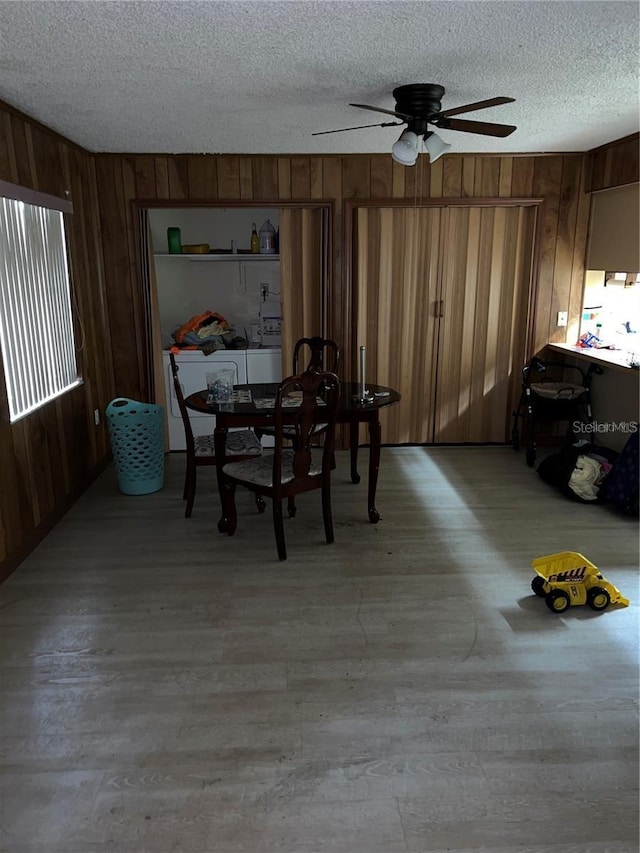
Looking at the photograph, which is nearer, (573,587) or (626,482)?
(573,587)

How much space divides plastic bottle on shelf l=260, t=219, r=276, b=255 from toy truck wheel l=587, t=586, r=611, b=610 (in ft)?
11.8

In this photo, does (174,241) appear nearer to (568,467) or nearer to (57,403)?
(57,403)

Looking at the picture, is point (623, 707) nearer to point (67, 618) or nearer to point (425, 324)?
point (67, 618)

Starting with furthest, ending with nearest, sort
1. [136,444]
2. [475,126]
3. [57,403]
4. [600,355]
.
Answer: [600,355] → [136,444] → [57,403] → [475,126]

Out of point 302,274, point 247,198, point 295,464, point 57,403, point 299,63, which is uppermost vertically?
point 299,63

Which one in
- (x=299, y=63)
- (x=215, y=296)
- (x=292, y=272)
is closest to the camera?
(x=299, y=63)

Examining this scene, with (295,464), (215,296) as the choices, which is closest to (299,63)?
(295,464)

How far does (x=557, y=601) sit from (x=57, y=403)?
9.56ft

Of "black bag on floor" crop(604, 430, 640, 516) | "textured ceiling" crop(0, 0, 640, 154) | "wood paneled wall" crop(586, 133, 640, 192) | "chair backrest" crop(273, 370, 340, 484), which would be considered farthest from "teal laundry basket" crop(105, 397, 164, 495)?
"wood paneled wall" crop(586, 133, 640, 192)

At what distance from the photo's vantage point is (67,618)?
2676 millimetres

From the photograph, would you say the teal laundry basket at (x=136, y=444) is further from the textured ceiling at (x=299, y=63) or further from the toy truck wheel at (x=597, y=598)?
the toy truck wheel at (x=597, y=598)

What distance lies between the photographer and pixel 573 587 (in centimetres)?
269

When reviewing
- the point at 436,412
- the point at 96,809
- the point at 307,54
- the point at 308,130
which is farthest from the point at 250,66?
the point at 436,412

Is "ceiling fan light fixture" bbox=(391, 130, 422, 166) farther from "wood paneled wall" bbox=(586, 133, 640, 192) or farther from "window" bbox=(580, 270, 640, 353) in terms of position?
"window" bbox=(580, 270, 640, 353)
